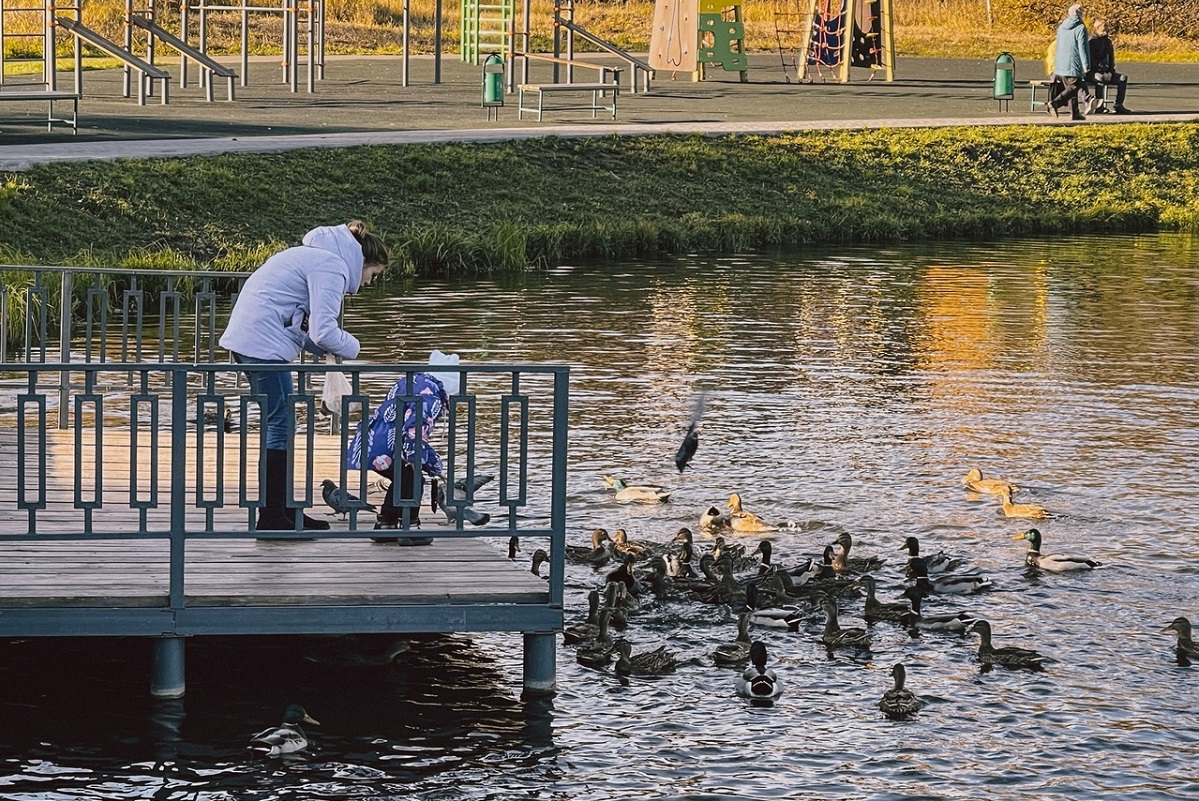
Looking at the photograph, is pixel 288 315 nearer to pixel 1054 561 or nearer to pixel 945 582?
pixel 945 582

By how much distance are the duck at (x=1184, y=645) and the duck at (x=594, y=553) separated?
369 centimetres

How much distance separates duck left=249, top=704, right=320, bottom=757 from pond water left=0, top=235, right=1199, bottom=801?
0.08m

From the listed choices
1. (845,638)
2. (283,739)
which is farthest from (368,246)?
(845,638)

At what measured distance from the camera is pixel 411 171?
104 ft

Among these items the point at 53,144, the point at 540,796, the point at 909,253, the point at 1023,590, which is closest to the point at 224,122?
the point at 53,144

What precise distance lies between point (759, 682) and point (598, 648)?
1099 millimetres

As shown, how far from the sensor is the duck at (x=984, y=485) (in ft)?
50.1

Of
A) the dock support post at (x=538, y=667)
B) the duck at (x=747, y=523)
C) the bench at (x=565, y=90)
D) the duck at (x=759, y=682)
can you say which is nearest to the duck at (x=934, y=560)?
the duck at (x=747, y=523)

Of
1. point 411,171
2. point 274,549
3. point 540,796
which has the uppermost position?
point 411,171

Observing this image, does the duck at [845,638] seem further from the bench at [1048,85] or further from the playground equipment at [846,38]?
the playground equipment at [846,38]

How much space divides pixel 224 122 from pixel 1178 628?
1041 inches

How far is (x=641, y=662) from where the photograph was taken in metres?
11.1

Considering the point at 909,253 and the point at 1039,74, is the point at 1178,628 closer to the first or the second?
the point at 909,253

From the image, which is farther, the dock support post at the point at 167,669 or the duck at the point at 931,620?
the duck at the point at 931,620
